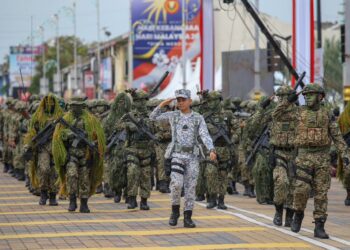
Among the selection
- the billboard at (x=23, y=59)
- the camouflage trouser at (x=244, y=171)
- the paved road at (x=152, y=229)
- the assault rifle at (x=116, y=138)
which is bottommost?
the paved road at (x=152, y=229)

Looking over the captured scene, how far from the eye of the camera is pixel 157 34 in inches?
3046

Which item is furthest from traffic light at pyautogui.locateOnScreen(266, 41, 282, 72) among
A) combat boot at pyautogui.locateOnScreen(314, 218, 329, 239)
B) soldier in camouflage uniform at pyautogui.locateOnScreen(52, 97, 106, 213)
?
combat boot at pyautogui.locateOnScreen(314, 218, 329, 239)

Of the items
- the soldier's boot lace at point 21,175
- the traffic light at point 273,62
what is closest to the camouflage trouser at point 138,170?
the soldier's boot lace at point 21,175

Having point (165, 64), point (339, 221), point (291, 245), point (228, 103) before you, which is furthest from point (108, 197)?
point (165, 64)

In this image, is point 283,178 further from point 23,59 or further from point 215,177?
point 23,59

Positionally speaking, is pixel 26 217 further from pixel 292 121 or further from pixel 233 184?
pixel 233 184

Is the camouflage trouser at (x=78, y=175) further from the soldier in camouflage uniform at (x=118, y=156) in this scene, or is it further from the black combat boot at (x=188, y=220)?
the black combat boot at (x=188, y=220)

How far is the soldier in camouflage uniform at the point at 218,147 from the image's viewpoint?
17.8m

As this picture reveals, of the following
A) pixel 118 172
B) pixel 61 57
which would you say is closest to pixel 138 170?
pixel 118 172

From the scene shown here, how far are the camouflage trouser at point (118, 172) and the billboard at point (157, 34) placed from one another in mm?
55851

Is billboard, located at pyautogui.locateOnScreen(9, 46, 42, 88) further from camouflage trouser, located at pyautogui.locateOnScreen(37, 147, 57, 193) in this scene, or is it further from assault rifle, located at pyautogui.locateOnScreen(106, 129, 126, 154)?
camouflage trouser, located at pyautogui.locateOnScreen(37, 147, 57, 193)

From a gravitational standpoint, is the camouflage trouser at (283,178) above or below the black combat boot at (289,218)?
above

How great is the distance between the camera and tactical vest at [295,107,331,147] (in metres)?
13.9

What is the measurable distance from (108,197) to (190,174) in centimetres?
625
